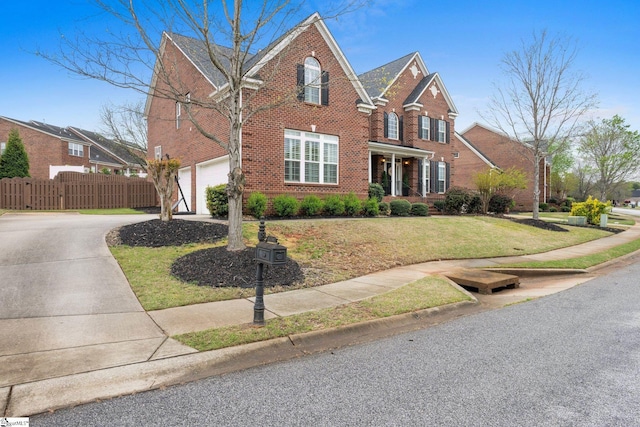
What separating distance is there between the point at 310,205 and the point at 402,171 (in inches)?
512

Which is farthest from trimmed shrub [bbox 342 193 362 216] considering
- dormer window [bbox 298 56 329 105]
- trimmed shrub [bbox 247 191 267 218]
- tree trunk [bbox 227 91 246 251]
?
tree trunk [bbox 227 91 246 251]

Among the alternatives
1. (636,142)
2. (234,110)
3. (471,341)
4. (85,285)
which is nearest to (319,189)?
(234,110)

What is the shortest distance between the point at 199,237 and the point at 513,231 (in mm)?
13780

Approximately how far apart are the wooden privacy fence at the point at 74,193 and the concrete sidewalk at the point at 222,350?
20651 millimetres

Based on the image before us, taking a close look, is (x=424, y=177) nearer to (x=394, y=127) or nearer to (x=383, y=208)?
(x=394, y=127)

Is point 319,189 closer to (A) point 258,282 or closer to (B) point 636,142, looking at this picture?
(A) point 258,282

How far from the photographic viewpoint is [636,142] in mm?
37531

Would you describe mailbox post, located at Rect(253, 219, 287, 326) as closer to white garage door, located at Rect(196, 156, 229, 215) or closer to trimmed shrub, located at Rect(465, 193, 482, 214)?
white garage door, located at Rect(196, 156, 229, 215)

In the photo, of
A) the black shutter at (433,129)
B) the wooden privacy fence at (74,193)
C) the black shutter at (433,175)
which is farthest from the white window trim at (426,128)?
the wooden privacy fence at (74,193)

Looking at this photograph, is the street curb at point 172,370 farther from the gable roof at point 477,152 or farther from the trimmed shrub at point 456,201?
the gable roof at point 477,152

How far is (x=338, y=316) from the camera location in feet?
16.8

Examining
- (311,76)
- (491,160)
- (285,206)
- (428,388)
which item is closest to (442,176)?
(491,160)

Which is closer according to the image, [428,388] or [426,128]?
[428,388]

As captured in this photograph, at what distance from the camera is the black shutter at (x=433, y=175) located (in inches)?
1038
